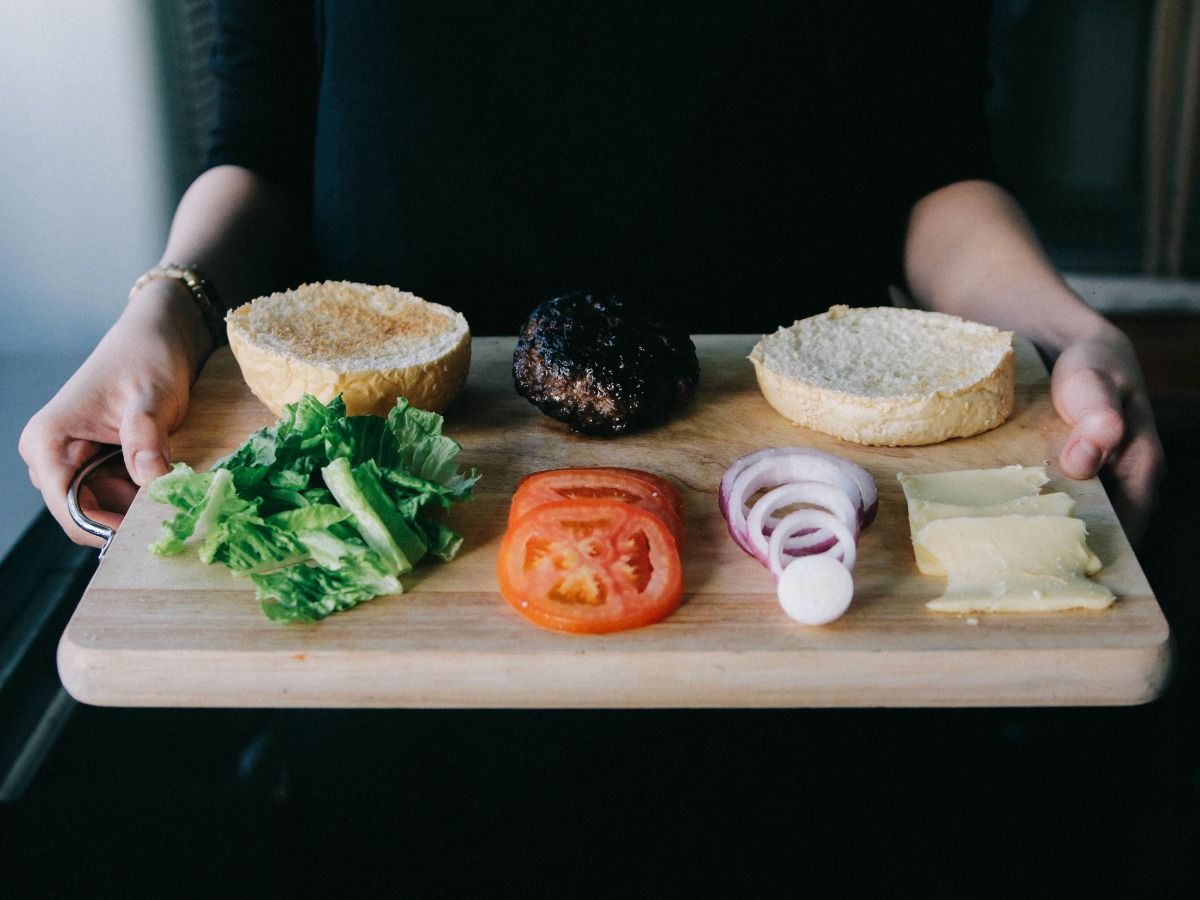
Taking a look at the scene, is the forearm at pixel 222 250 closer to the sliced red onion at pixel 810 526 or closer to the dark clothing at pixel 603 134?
the dark clothing at pixel 603 134

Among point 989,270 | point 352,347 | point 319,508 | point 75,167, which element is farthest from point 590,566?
point 75,167

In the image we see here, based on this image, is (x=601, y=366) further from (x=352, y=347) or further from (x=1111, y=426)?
(x=1111, y=426)

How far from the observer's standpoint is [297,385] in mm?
2307

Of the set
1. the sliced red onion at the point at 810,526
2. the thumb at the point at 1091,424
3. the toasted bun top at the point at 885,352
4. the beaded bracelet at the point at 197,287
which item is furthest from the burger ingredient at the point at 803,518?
the beaded bracelet at the point at 197,287

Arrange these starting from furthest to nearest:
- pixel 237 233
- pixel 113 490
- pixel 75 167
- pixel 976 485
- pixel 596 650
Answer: pixel 75 167
pixel 237 233
pixel 113 490
pixel 976 485
pixel 596 650

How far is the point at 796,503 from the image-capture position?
2129mm

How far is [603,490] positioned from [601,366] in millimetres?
379

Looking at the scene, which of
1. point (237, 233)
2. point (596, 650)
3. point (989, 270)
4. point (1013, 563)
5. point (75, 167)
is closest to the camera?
point (596, 650)

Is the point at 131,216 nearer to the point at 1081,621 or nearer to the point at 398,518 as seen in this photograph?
the point at 398,518

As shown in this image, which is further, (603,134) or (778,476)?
(603,134)

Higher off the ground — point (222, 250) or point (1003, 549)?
point (222, 250)

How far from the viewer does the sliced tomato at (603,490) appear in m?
2.00

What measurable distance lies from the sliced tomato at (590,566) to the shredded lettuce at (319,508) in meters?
0.19

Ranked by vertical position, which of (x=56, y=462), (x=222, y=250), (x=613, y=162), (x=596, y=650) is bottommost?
(x=596, y=650)
